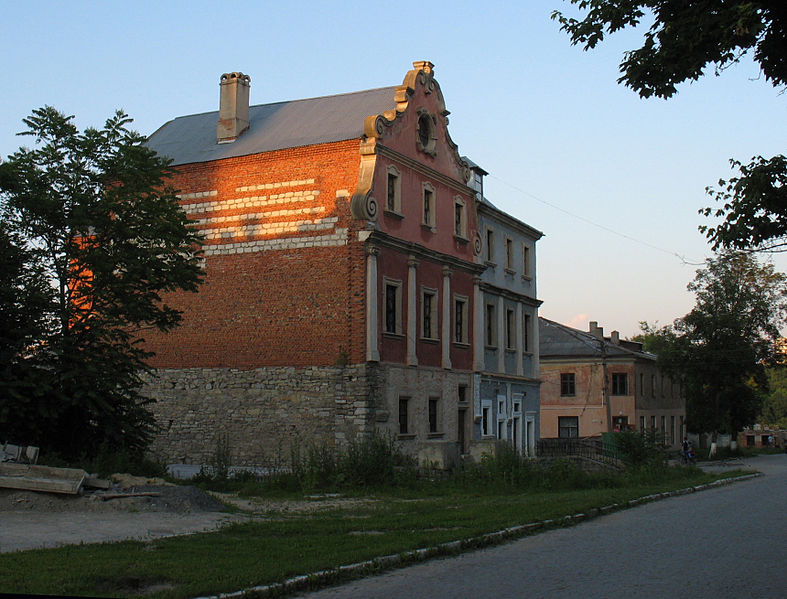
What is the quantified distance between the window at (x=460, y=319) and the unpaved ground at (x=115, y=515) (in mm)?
18547

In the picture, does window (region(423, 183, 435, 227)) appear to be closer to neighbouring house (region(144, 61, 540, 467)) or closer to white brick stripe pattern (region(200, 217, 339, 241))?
neighbouring house (region(144, 61, 540, 467))

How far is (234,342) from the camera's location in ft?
100

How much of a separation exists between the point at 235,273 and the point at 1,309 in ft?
41.8

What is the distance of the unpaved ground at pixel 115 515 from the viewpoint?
37.3 ft

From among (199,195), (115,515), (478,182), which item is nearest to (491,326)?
(478,182)

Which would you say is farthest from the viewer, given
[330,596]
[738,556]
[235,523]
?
[235,523]

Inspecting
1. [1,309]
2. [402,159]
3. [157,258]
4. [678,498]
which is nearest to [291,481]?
[157,258]

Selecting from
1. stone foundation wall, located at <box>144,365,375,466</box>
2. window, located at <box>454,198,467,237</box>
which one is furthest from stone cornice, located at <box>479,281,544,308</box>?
stone foundation wall, located at <box>144,365,375,466</box>

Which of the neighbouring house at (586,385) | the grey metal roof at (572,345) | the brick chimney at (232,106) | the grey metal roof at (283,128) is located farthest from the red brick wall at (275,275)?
the neighbouring house at (586,385)

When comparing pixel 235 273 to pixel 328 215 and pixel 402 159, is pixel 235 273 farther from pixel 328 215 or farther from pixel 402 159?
pixel 402 159

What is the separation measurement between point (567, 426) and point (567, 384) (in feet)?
9.33

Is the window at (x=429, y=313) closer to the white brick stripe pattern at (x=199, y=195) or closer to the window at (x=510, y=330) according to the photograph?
the white brick stripe pattern at (x=199, y=195)

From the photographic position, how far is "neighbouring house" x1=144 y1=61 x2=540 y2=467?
29062 mm

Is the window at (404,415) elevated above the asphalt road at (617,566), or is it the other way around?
the window at (404,415)
